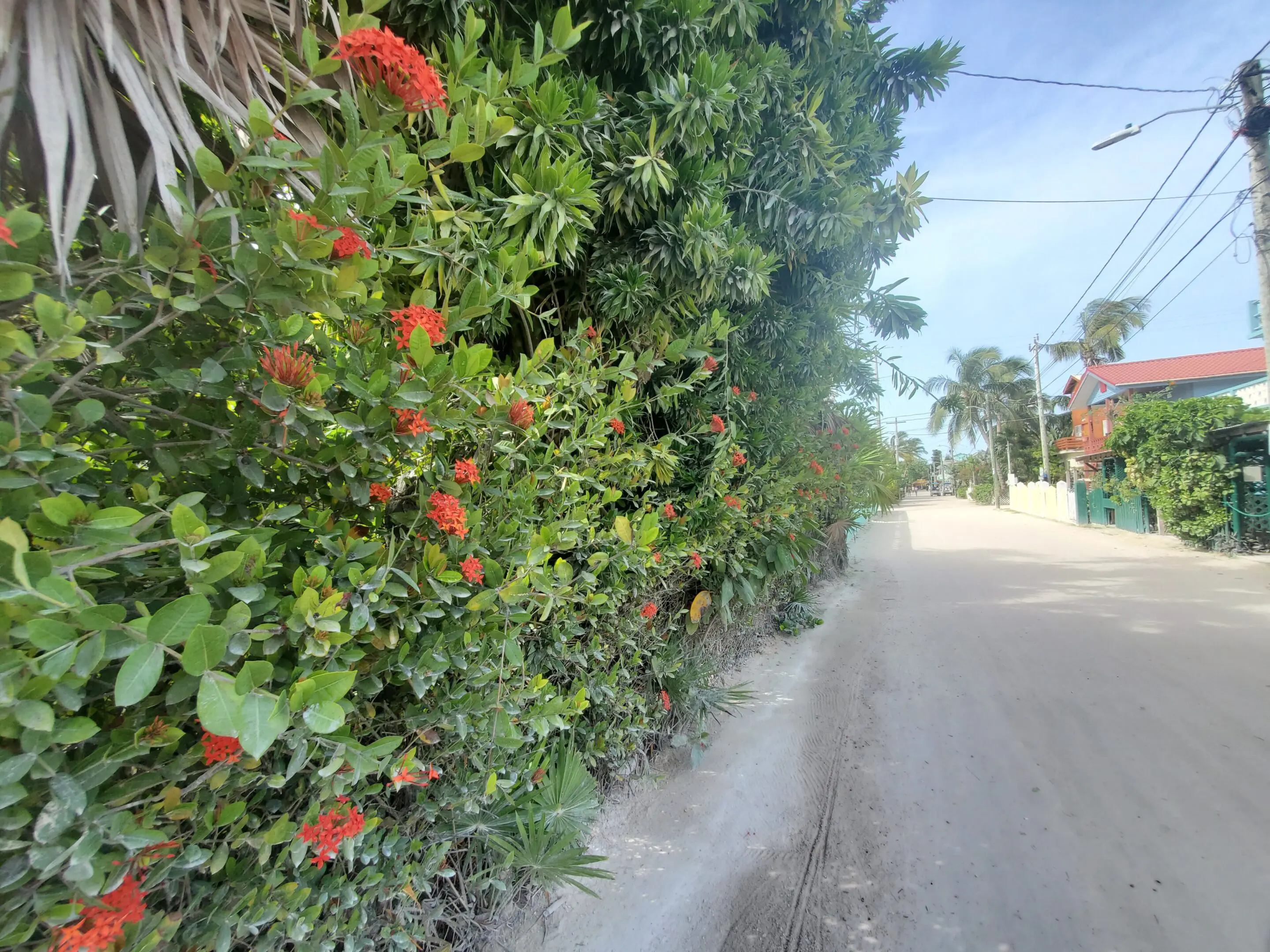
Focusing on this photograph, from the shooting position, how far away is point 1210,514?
8953 millimetres

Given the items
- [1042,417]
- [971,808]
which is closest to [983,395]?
[1042,417]

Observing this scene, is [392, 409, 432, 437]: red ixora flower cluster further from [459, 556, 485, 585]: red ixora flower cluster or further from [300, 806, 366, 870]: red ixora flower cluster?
[300, 806, 366, 870]: red ixora flower cluster

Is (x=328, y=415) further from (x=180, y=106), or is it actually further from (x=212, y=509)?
(x=180, y=106)

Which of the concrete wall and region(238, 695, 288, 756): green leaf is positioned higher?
region(238, 695, 288, 756): green leaf

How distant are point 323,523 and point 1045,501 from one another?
24.9m

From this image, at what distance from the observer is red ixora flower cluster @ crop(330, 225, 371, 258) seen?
0.94m

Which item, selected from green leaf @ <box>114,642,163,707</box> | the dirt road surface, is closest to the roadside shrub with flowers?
green leaf @ <box>114,642,163,707</box>

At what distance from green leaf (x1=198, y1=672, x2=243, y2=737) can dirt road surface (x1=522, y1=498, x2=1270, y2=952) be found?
1.85 meters

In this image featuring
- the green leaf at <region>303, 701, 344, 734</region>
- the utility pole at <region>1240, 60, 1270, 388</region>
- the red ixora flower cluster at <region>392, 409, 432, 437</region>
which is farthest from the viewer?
the utility pole at <region>1240, 60, 1270, 388</region>

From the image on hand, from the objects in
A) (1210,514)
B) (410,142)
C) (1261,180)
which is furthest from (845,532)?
(410,142)

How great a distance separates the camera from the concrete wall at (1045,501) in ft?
56.7

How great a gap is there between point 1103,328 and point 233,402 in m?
28.9

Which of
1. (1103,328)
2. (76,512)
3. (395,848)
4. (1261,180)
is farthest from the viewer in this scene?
(1103,328)

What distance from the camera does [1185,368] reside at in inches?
723
